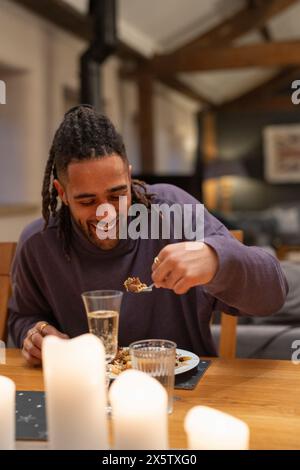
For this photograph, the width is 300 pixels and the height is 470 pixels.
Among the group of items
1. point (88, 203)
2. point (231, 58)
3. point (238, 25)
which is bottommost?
point (88, 203)

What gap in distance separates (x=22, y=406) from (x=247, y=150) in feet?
28.8

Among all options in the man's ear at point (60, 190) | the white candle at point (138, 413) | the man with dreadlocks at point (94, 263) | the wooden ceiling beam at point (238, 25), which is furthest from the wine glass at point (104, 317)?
the wooden ceiling beam at point (238, 25)

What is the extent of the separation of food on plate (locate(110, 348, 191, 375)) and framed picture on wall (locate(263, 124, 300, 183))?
8286mm

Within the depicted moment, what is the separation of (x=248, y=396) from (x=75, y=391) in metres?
0.51

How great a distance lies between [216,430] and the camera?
23.7 inches

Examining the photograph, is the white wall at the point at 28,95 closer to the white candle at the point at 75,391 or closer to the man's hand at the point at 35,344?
the man's hand at the point at 35,344

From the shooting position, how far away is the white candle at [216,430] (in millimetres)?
601

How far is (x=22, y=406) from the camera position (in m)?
1.04

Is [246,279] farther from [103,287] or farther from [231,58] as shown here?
[231,58]

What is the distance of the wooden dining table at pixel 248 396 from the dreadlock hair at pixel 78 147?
38 centimetres

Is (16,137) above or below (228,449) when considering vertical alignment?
above

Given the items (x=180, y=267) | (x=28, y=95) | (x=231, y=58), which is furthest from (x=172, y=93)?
(x=180, y=267)

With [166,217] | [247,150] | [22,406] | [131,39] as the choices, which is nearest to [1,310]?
[166,217]

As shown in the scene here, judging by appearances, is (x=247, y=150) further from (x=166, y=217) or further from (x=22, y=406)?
(x=22, y=406)
